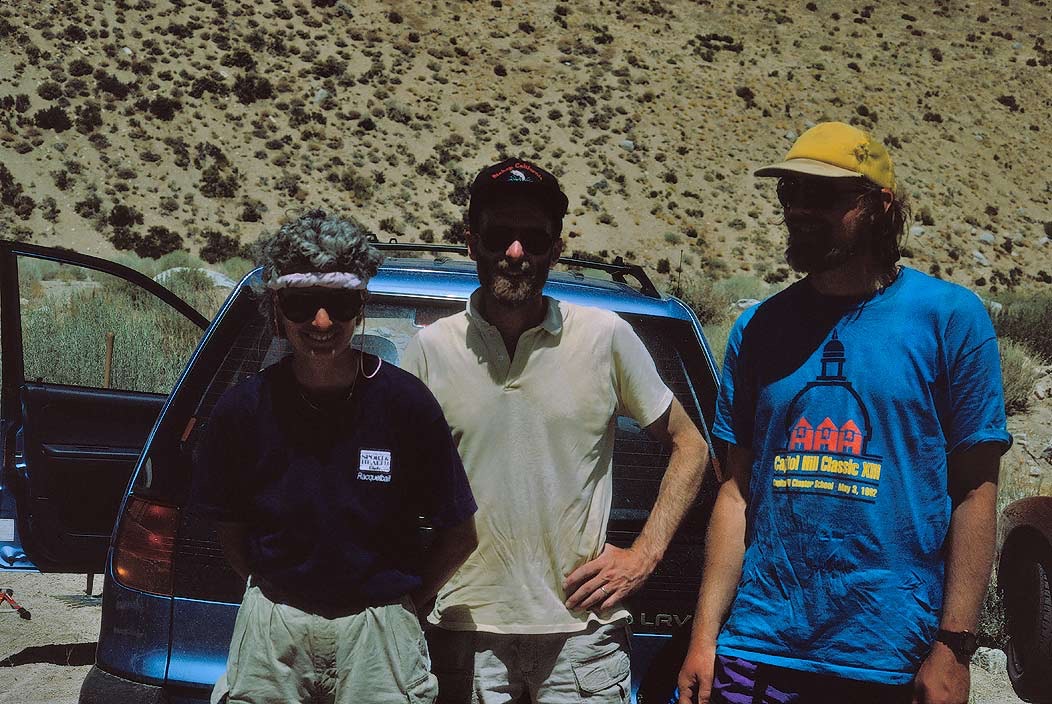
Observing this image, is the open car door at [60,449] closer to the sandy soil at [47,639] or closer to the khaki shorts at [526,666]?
the sandy soil at [47,639]

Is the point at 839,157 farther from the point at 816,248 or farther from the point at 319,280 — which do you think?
the point at 319,280

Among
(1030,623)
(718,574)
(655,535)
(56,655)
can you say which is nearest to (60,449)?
(56,655)

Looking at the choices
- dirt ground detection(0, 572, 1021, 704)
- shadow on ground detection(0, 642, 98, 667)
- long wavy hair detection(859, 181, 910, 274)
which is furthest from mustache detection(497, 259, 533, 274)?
shadow on ground detection(0, 642, 98, 667)

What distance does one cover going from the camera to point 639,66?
47469mm

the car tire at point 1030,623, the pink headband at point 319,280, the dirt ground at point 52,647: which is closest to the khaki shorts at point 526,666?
the pink headband at point 319,280

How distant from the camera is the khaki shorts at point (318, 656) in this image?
216 cm

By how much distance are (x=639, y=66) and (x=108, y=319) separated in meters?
36.8

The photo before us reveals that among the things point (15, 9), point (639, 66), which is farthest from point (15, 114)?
point (639, 66)

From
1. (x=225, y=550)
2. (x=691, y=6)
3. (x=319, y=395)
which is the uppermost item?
(x=691, y=6)

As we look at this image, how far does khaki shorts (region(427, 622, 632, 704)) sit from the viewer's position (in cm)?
246

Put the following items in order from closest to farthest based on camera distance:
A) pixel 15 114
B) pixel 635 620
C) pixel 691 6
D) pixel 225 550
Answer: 1. pixel 225 550
2. pixel 635 620
3. pixel 15 114
4. pixel 691 6

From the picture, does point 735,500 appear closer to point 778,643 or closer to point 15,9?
point 778,643

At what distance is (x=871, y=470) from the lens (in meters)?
2.18

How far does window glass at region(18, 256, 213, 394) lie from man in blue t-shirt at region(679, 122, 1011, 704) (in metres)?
8.25
